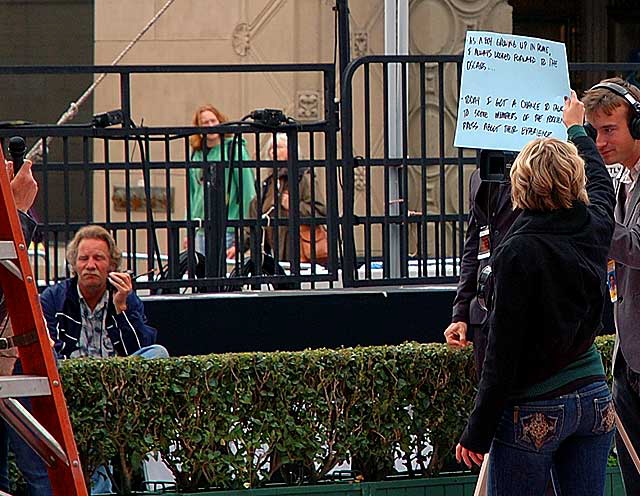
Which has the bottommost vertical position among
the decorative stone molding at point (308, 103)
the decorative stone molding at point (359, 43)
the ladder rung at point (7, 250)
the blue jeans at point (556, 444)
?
the blue jeans at point (556, 444)

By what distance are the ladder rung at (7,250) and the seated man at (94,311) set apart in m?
3.03

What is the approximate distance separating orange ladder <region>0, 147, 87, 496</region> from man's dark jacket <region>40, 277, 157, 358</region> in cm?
295

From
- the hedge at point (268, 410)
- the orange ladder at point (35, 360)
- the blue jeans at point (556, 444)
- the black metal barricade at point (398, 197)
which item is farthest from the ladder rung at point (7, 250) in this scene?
the black metal barricade at point (398, 197)

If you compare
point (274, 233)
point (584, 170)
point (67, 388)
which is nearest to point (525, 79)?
point (584, 170)

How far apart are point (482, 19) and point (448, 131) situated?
1869mm

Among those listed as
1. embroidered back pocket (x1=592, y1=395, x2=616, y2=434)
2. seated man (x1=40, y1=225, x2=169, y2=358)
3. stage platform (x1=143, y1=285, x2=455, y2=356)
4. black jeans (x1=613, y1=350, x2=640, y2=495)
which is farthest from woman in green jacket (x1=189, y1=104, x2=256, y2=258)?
embroidered back pocket (x1=592, y1=395, x2=616, y2=434)

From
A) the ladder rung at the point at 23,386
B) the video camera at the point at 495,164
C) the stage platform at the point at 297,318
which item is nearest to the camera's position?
the ladder rung at the point at 23,386

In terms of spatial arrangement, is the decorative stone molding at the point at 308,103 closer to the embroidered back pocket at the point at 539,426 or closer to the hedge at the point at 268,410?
the hedge at the point at 268,410

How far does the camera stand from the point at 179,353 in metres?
7.76

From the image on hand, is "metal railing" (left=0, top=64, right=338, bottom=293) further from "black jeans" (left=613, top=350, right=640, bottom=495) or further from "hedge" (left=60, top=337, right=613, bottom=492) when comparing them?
"black jeans" (left=613, top=350, right=640, bottom=495)

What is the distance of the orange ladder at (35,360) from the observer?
3.92 meters

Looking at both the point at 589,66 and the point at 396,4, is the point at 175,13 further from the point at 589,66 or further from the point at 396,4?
the point at 589,66

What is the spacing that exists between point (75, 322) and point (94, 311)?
111mm

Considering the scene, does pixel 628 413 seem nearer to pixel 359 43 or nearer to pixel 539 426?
pixel 539 426
